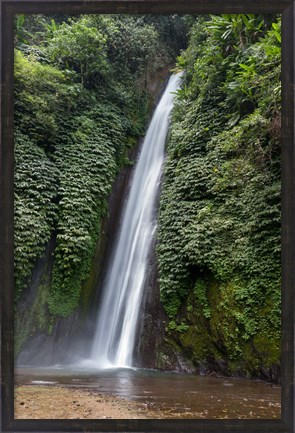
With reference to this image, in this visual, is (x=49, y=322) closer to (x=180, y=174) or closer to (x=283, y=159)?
(x=180, y=174)

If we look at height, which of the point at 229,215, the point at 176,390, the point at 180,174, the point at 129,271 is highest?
the point at 180,174

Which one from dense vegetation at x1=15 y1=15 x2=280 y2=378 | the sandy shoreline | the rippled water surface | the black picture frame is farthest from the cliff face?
the black picture frame

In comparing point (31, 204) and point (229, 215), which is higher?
point (31, 204)

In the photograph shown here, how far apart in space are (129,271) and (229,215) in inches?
121

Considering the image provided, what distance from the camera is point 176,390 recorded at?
17.1 ft

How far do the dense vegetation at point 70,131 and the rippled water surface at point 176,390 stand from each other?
2603mm

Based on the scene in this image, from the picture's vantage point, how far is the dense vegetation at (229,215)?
20.8 ft

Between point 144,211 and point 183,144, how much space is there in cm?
202

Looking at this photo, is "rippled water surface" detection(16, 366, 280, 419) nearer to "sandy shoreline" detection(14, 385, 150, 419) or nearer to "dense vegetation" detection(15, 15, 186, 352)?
"sandy shoreline" detection(14, 385, 150, 419)

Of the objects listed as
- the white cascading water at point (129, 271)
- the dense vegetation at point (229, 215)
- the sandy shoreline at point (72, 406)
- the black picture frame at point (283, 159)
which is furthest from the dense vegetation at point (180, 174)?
the sandy shoreline at point (72, 406)

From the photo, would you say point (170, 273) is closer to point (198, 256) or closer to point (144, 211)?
point (198, 256)

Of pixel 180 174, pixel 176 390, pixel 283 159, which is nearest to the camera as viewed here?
pixel 283 159

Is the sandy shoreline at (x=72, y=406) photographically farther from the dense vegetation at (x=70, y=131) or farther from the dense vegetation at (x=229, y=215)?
the dense vegetation at (x=70, y=131)

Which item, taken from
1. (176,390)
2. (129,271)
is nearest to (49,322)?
(129,271)
